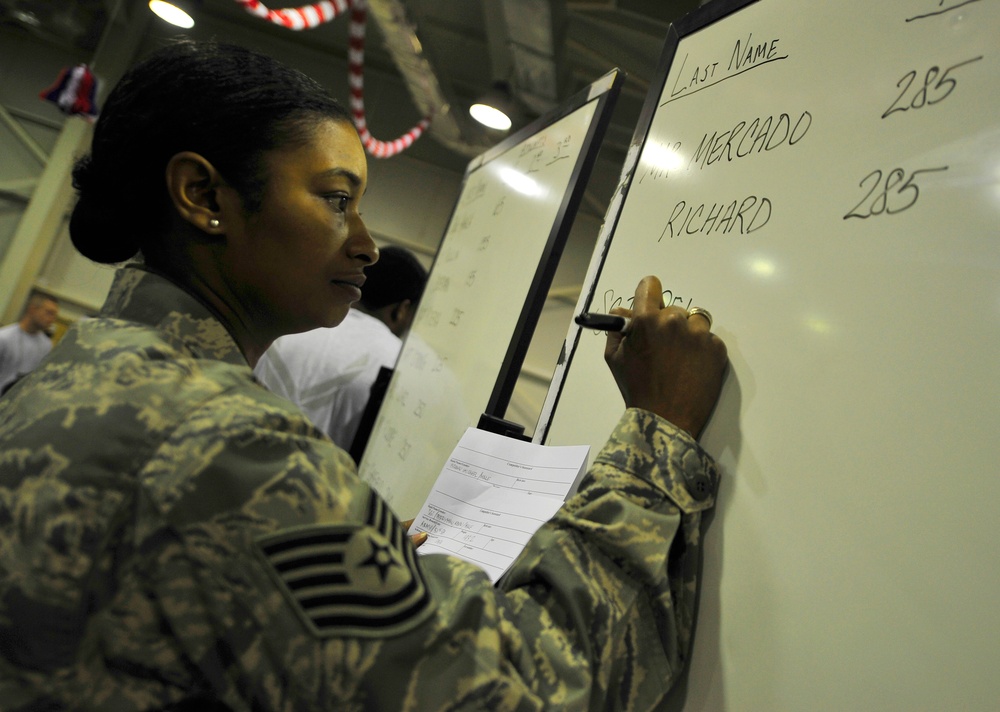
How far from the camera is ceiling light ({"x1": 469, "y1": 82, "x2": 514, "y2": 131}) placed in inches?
158

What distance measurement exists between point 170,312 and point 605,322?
50cm

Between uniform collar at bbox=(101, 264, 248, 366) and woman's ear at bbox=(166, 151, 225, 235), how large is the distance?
0.08 meters

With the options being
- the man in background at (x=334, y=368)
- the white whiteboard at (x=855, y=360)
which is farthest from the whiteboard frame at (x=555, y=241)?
the man in background at (x=334, y=368)

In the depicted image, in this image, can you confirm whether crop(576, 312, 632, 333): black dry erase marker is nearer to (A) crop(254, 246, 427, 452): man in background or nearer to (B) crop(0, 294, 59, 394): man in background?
(A) crop(254, 246, 427, 452): man in background

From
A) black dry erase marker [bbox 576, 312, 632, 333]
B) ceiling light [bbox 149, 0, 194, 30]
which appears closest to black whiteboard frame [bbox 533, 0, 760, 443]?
black dry erase marker [bbox 576, 312, 632, 333]

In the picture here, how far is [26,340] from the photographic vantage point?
16.0 feet

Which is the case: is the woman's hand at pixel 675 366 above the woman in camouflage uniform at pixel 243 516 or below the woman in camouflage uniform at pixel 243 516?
above

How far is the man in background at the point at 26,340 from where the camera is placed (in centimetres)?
475

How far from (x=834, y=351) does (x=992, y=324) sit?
0.47 feet

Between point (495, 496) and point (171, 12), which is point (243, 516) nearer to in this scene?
point (495, 496)

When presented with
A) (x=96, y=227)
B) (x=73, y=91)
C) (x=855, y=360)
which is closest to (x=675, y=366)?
(x=855, y=360)

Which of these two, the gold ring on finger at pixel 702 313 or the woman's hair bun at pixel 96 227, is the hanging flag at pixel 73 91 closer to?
the woman's hair bun at pixel 96 227

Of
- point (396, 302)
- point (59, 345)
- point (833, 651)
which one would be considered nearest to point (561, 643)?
point (833, 651)

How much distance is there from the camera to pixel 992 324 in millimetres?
576
